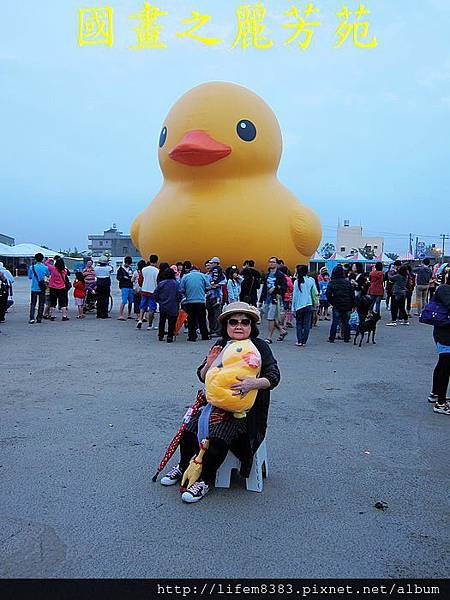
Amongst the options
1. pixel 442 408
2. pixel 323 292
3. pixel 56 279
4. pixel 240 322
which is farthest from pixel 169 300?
pixel 240 322

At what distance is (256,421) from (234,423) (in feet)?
0.52

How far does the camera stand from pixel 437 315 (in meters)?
4.76

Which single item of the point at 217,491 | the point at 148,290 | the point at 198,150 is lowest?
the point at 217,491

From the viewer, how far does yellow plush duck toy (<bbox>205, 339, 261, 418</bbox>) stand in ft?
9.94

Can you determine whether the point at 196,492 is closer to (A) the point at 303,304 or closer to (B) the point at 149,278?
(A) the point at 303,304

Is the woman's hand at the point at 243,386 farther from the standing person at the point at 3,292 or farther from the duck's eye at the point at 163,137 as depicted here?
the duck's eye at the point at 163,137

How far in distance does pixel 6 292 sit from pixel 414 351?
8267mm

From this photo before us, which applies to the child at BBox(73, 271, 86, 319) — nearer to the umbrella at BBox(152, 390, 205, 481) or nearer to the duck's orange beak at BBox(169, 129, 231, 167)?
the duck's orange beak at BBox(169, 129, 231, 167)

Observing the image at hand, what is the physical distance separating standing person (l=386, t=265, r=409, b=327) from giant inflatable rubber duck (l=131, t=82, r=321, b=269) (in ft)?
8.00

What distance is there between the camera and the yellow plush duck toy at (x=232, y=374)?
3.03m

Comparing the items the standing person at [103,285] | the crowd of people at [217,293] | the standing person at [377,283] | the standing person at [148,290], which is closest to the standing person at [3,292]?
the crowd of people at [217,293]

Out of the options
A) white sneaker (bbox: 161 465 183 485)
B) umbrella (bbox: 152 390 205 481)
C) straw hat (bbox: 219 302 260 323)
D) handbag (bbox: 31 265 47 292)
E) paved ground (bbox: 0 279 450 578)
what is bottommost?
paved ground (bbox: 0 279 450 578)

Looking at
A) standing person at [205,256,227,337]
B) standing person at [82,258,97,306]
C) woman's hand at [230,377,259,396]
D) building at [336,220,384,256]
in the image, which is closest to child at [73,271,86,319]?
standing person at [82,258,97,306]
